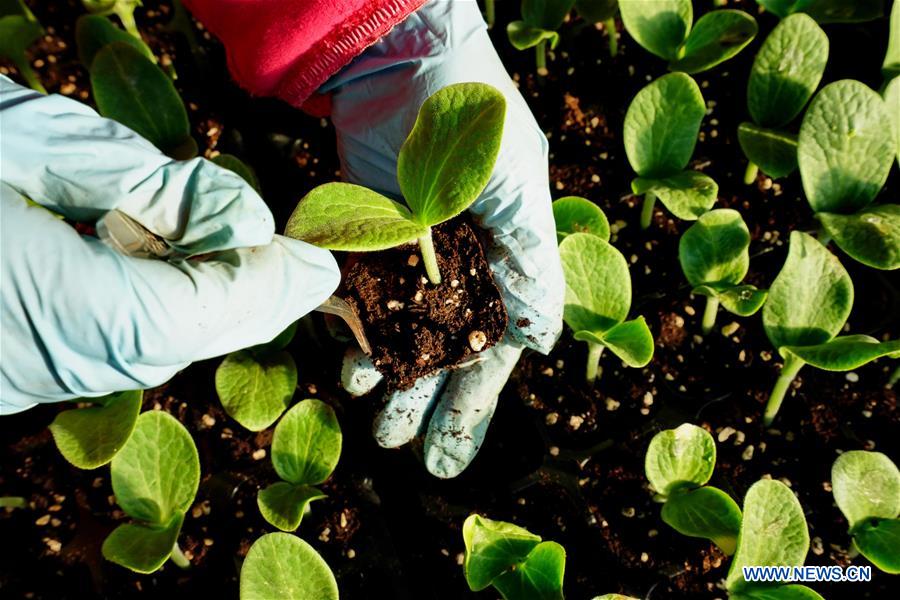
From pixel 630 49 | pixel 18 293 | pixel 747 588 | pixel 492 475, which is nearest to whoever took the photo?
pixel 18 293

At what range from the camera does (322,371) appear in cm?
113

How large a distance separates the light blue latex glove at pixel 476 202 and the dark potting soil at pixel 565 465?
84 millimetres

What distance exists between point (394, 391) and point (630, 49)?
0.83m

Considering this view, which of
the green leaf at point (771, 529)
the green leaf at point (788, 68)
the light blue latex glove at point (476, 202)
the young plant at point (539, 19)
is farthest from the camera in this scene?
the young plant at point (539, 19)

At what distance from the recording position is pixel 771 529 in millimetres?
846

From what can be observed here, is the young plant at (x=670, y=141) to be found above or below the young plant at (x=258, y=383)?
above

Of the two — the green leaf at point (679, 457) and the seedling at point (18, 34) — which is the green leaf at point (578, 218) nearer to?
the green leaf at point (679, 457)

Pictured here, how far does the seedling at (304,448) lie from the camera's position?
0.97 m

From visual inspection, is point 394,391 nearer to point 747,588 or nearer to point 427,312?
point 427,312

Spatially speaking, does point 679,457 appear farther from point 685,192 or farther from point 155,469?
point 155,469

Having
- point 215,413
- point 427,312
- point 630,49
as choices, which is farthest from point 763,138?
point 215,413

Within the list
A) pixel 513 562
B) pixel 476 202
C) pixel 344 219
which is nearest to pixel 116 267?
pixel 344 219

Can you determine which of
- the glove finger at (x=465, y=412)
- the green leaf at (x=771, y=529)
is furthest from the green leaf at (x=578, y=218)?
the green leaf at (x=771, y=529)

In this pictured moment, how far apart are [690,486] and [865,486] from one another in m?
0.22
